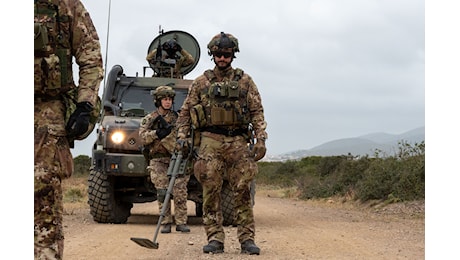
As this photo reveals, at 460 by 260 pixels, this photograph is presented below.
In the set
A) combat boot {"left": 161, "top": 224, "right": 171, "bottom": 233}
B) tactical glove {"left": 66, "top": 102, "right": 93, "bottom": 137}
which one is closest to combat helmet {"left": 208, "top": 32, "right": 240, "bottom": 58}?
combat boot {"left": 161, "top": 224, "right": 171, "bottom": 233}

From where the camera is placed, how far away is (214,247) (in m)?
7.61

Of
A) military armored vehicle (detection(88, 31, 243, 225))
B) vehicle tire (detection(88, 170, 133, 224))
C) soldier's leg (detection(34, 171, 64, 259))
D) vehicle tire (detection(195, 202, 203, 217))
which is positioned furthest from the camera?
vehicle tire (detection(195, 202, 203, 217))

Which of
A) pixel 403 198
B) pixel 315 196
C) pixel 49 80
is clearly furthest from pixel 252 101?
pixel 315 196

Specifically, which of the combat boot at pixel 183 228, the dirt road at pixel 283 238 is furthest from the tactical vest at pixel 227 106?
the combat boot at pixel 183 228

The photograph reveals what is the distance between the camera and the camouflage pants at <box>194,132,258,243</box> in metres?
7.59

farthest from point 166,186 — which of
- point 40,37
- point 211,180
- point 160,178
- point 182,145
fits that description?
point 40,37

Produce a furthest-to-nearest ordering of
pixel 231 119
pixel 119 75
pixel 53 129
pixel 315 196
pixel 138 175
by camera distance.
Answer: pixel 315 196
pixel 119 75
pixel 138 175
pixel 231 119
pixel 53 129

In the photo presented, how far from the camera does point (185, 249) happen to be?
796cm

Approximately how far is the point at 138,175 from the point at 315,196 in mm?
11599

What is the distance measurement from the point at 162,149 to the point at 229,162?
2.59 m

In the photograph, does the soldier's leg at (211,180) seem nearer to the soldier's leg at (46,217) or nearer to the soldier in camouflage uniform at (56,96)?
the soldier in camouflage uniform at (56,96)

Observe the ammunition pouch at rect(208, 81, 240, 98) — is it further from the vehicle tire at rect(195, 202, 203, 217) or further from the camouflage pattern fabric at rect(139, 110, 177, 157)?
the vehicle tire at rect(195, 202, 203, 217)

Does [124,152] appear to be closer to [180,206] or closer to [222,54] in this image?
[180,206]

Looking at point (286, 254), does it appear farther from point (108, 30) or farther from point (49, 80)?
point (108, 30)
